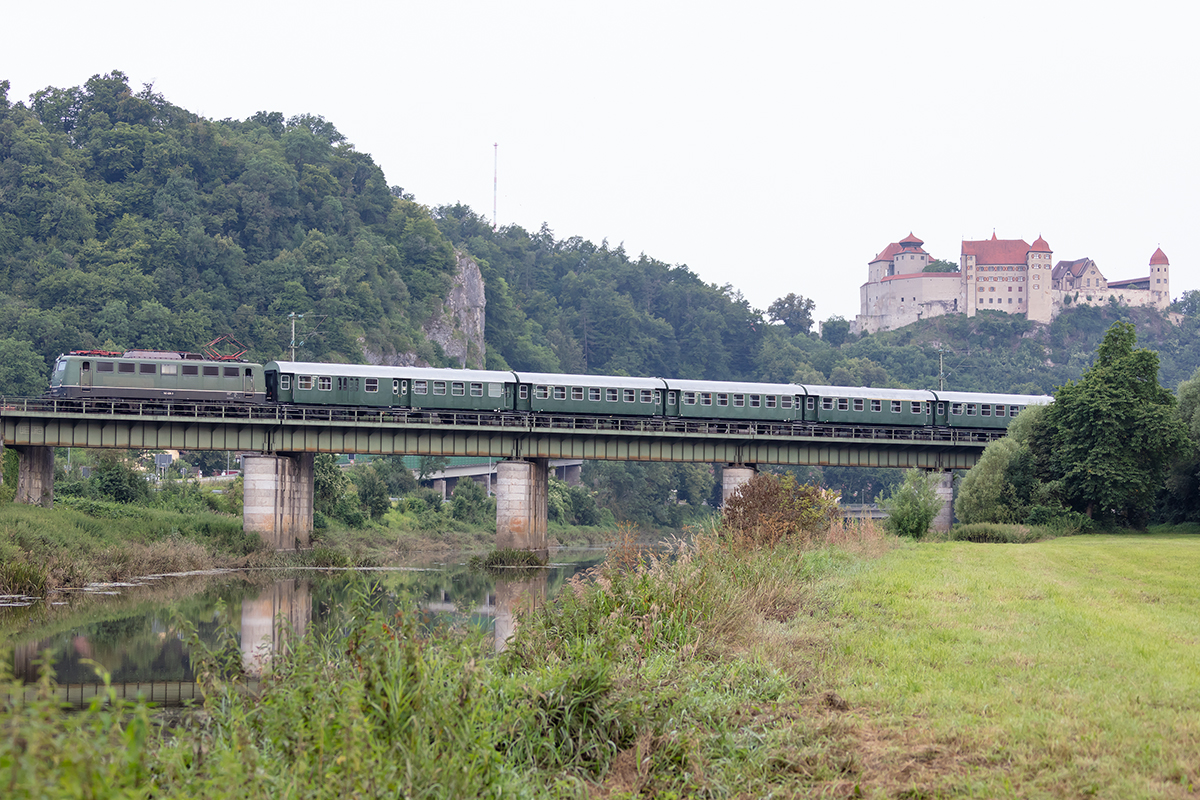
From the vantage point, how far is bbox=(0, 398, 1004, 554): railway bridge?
50219 mm

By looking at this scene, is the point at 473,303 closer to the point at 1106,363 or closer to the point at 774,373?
the point at 774,373

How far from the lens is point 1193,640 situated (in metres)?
15.2

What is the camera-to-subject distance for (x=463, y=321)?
5527 inches

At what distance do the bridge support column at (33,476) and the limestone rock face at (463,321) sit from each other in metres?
68.8

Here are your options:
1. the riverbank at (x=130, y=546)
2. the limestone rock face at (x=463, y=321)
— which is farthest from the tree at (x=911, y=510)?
the limestone rock face at (x=463, y=321)

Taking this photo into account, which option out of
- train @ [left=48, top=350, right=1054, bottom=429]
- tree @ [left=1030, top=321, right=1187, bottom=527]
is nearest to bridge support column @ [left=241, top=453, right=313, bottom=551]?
train @ [left=48, top=350, right=1054, bottom=429]

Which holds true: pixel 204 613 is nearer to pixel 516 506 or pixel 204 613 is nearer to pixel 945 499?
pixel 516 506

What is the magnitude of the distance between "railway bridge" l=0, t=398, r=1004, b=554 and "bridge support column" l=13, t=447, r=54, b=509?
6 centimetres

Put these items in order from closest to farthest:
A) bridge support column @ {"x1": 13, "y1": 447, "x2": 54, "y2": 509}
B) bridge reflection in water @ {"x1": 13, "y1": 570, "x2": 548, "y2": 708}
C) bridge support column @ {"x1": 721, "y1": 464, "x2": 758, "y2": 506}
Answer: bridge reflection in water @ {"x1": 13, "y1": 570, "x2": 548, "y2": 708}
bridge support column @ {"x1": 13, "y1": 447, "x2": 54, "y2": 509}
bridge support column @ {"x1": 721, "y1": 464, "x2": 758, "y2": 506}

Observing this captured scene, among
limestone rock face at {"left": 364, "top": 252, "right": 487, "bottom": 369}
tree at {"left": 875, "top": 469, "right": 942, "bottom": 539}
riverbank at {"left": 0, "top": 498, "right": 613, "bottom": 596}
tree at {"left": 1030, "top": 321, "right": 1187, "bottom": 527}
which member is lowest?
riverbank at {"left": 0, "top": 498, "right": 613, "bottom": 596}

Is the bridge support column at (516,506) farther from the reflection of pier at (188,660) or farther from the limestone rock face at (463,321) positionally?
the limestone rock face at (463,321)

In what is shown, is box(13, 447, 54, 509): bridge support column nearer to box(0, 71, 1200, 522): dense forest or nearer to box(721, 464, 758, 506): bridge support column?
box(721, 464, 758, 506): bridge support column

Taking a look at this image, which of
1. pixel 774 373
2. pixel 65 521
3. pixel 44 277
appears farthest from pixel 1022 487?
pixel 774 373

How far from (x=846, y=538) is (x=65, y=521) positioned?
102 feet
